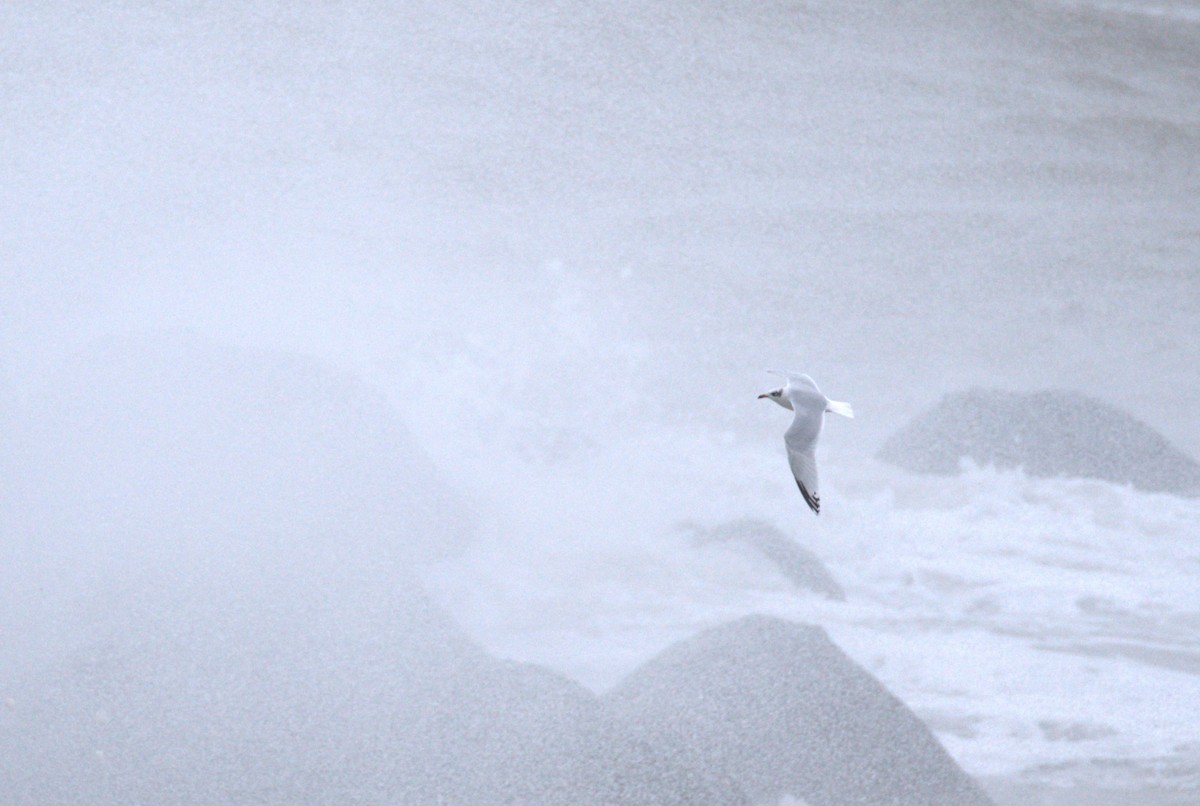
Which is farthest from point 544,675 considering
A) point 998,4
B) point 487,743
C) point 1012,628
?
point 998,4

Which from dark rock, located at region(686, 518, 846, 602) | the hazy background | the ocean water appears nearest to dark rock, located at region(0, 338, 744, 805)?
the hazy background

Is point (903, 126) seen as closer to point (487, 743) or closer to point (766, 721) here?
point (766, 721)

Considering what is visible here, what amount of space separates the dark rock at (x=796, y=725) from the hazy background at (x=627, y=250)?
0.73 feet

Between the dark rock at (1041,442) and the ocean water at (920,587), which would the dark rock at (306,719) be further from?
the dark rock at (1041,442)

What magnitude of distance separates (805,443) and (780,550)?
1121 mm

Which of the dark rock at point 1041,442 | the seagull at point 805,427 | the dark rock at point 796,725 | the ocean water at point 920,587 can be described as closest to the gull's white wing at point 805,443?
the seagull at point 805,427

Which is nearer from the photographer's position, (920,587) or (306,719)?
(306,719)

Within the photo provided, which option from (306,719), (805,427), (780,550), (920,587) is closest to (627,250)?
(780,550)

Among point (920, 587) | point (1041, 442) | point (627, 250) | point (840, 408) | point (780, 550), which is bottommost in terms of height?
point (920, 587)

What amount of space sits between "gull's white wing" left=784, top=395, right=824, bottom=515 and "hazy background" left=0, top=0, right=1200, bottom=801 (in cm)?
95

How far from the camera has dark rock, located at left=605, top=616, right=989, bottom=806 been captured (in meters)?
2.52

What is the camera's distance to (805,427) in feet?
→ 7.07

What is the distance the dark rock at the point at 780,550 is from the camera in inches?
124

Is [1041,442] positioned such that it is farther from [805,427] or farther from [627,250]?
[805,427]
